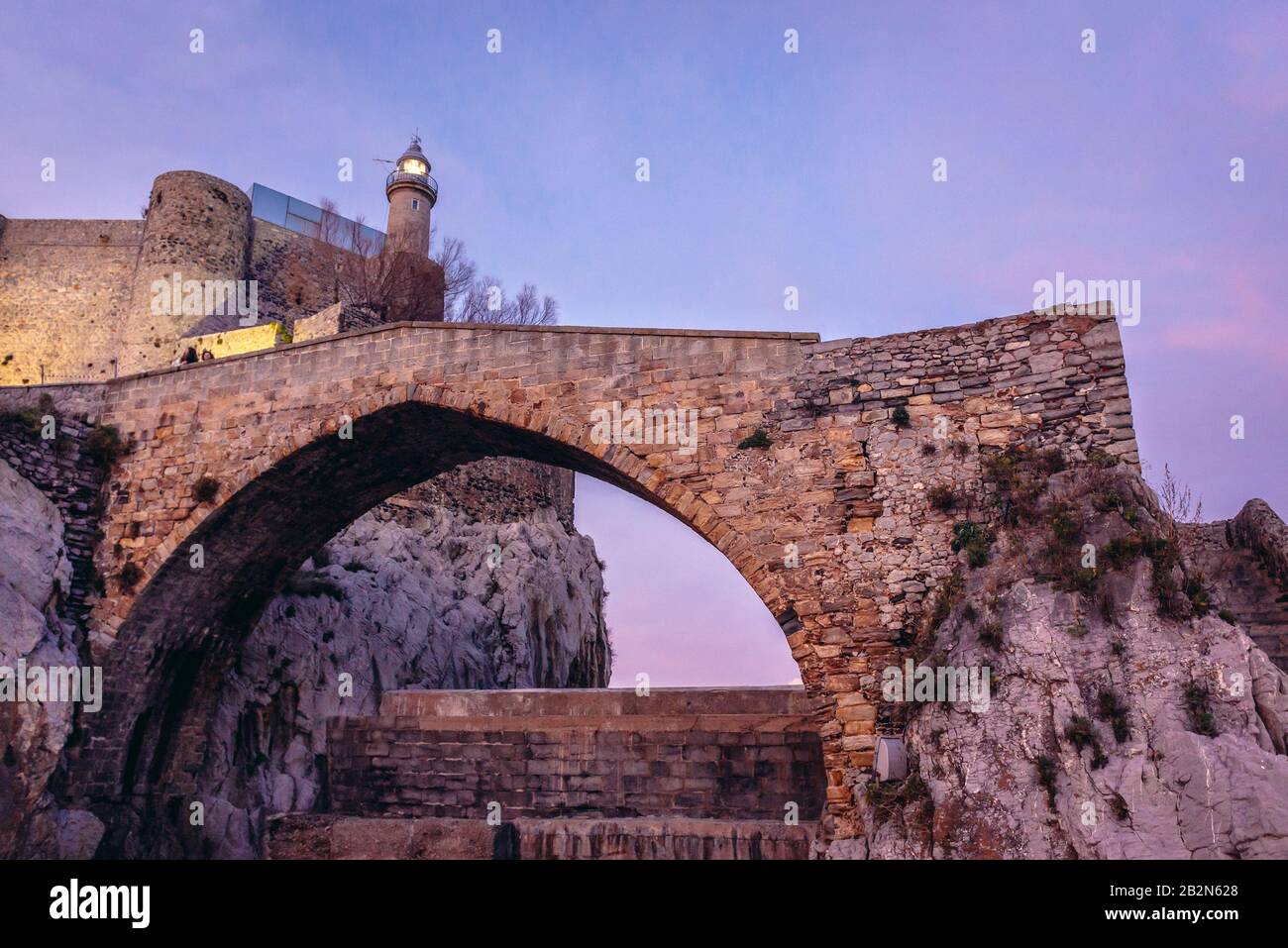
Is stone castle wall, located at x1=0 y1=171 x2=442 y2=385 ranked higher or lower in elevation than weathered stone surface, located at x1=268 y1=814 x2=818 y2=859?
higher

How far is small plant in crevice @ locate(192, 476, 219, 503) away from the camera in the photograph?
1258 cm

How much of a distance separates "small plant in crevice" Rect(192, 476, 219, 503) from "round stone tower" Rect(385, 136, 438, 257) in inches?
604

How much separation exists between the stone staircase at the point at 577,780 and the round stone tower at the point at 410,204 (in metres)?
16.4

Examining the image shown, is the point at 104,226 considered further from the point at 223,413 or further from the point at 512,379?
the point at 512,379

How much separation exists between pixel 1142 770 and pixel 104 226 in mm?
27969

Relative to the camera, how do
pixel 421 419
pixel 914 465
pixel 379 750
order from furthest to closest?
pixel 379 750
pixel 421 419
pixel 914 465

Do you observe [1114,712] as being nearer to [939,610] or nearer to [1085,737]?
[1085,737]

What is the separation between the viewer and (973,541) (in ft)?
31.1

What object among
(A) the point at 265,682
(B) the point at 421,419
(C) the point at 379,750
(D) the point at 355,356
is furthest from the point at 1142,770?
(A) the point at 265,682

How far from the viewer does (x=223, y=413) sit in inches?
513

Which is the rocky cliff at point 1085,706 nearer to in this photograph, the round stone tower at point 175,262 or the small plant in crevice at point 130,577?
the small plant in crevice at point 130,577

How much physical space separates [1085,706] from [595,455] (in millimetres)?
5579

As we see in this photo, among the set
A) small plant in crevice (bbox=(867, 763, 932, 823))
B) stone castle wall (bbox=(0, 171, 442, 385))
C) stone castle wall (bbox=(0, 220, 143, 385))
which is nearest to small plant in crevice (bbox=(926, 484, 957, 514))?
small plant in crevice (bbox=(867, 763, 932, 823))

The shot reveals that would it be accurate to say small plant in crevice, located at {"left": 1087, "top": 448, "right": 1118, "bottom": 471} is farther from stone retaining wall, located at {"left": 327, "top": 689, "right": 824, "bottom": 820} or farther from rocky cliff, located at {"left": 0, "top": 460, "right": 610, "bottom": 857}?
rocky cliff, located at {"left": 0, "top": 460, "right": 610, "bottom": 857}
